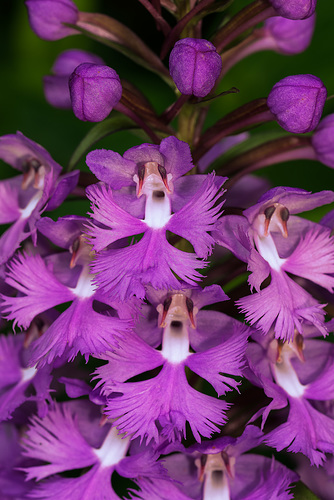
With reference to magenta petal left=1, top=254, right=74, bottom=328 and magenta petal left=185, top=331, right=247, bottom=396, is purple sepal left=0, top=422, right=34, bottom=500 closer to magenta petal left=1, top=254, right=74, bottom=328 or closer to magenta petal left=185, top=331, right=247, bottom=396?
magenta petal left=1, top=254, right=74, bottom=328

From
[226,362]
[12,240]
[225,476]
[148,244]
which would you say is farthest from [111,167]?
→ [225,476]

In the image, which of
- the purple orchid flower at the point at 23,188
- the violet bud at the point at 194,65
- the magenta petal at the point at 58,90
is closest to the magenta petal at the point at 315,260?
the violet bud at the point at 194,65

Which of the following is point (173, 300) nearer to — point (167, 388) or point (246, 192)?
point (167, 388)

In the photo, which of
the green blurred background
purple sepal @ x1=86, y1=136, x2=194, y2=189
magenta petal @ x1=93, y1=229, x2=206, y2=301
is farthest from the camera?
the green blurred background

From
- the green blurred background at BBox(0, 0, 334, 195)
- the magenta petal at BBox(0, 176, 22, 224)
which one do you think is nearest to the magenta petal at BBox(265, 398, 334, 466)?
the magenta petal at BBox(0, 176, 22, 224)

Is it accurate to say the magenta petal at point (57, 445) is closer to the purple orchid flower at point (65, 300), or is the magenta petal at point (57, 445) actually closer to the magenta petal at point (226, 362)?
the purple orchid flower at point (65, 300)
